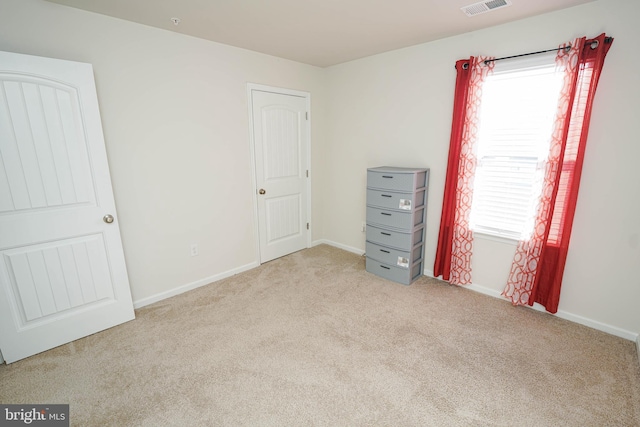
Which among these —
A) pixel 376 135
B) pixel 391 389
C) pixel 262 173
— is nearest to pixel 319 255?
pixel 262 173

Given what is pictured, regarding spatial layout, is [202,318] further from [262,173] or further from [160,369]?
[262,173]

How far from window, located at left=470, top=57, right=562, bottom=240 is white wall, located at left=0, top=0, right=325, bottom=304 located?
225 cm

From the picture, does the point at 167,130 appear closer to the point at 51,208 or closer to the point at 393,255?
the point at 51,208

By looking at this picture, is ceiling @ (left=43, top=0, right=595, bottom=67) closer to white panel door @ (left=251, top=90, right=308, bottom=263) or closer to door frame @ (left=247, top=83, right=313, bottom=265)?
door frame @ (left=247, top=83, right=313, bottom=265)

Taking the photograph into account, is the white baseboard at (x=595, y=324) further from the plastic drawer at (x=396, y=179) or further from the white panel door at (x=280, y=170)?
the white panel door at (x=280, y=170)

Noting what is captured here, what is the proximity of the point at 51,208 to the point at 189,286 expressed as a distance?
1.34 m

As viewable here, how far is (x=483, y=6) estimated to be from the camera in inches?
83.0

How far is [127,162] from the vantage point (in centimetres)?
245

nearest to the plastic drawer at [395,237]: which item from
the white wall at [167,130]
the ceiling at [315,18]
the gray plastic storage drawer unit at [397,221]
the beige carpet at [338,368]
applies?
the gray plastic storage drawer unit at [397,221]

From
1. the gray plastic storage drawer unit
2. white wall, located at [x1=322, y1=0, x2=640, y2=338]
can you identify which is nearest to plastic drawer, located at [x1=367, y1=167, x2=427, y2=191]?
the gray plastic storage drawer unit

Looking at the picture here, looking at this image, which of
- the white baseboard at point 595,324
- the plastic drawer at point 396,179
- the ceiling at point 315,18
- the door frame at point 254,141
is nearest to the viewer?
the ceiling at point 315,18

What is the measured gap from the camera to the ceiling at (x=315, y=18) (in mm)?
2049

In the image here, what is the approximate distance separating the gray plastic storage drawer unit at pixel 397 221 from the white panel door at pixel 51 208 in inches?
95.2

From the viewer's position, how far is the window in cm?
236
